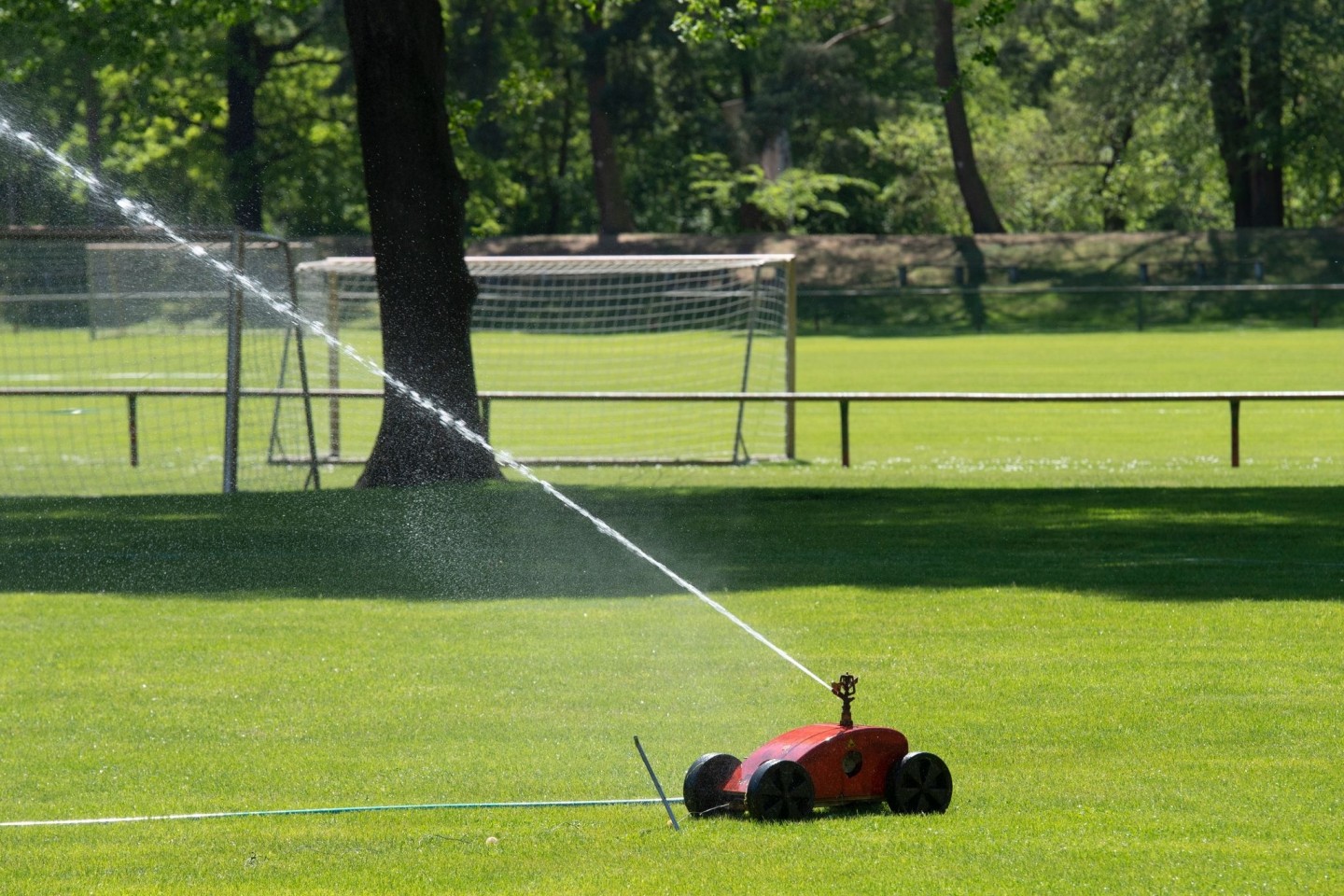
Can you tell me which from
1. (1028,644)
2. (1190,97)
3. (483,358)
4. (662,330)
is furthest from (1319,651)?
(1190,97)

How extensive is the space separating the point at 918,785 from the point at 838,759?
0.81 ft

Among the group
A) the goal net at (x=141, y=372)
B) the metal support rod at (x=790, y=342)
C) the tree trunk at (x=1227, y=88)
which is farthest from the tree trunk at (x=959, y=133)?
the metal support rod at (x=790, y=342)

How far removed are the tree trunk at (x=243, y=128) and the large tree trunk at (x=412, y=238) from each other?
33.4m

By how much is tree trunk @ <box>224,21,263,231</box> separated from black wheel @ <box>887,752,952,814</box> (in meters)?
45.4

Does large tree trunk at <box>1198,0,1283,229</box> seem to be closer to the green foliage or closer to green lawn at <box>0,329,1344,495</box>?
the green foliage

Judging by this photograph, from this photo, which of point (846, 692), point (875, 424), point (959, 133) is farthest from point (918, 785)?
point (959, 133)

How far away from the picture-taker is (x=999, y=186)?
60250 millimetres

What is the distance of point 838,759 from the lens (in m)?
5.59

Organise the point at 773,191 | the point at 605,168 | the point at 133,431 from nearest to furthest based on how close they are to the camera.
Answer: the point at 133,431 < the point at 605,168 < the point at 773,191

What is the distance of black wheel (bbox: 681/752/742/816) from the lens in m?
5.68

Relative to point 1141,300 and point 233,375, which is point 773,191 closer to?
point 1141,300

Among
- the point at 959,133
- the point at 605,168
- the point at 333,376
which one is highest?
the point at 959,133

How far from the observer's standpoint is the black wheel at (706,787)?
5.68m

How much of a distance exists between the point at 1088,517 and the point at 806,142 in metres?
44.3
